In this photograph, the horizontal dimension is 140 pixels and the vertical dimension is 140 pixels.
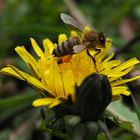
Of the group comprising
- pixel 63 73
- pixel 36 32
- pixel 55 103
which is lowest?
pixel 55 103

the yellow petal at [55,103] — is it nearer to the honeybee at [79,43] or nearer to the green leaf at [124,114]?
the honeybee at [79,43]

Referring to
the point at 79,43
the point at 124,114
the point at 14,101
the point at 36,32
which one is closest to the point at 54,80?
the point at 79,43

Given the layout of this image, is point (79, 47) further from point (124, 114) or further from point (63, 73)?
point (124, 114)

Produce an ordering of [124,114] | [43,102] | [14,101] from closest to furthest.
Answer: [43,102]
[124,114]
[14,101]

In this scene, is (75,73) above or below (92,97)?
above

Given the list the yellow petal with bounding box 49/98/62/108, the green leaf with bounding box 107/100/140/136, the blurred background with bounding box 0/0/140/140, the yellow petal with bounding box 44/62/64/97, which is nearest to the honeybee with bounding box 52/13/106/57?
the yellow petal with bounding box 44/62/64/97
